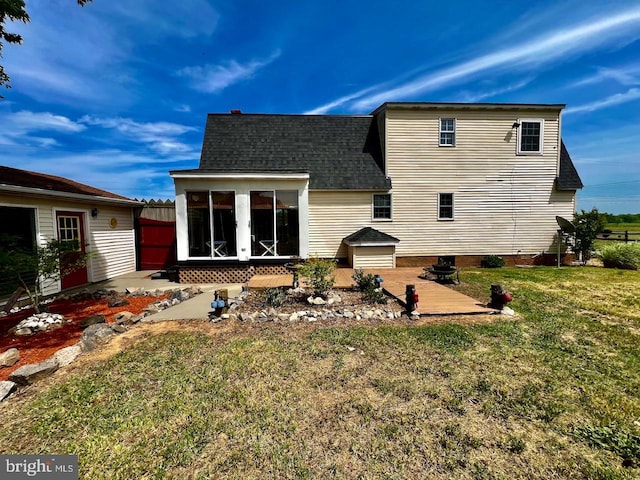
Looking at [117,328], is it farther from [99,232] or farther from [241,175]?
[99,232]

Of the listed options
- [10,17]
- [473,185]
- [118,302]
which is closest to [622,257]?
[473,185]

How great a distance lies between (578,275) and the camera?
10430 millimetres

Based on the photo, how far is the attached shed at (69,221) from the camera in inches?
292

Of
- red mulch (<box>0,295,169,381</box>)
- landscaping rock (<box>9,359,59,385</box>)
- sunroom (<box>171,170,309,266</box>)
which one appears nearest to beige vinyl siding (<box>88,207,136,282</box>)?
red mulch (<box>0,295,169,381</box>)

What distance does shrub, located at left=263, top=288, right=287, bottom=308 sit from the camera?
272 inches

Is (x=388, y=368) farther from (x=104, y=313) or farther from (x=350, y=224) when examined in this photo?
(x=350, y=224)

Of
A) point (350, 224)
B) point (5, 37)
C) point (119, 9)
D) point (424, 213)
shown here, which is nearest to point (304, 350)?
point (350, 224)

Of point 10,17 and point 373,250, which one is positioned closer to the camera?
point 10,17

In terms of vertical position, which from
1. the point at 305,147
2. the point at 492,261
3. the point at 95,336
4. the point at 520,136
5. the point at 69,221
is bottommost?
the point at 95,336

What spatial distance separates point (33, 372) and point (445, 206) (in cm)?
1295

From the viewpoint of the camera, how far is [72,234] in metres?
9.28

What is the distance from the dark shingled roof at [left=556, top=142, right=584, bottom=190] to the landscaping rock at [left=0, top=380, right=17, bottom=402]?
16.9 meters

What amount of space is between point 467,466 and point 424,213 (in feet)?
35.6

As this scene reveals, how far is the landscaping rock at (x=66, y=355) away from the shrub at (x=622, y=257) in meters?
17.7
